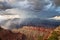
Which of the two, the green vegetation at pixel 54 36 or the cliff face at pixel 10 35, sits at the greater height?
the cliff face at pixel 10 35

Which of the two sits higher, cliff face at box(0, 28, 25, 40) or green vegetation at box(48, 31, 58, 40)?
cliff face at box(0, 28, 25, 40)

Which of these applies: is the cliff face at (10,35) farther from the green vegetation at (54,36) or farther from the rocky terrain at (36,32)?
the green vegetation at (54,36)

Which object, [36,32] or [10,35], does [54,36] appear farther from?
[10,35]

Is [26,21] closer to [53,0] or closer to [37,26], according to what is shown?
[37,26]

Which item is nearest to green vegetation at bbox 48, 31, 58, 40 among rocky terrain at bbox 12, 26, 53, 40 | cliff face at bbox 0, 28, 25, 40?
rocky terrain at bbox 12, 26, 53, 40

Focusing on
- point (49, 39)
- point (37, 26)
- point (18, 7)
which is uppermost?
point (18, 7)

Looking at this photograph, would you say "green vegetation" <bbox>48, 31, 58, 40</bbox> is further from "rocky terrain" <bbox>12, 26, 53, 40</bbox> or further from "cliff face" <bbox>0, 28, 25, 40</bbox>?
"cliff face" <bbox>0, 28, 25, 40</bbox>

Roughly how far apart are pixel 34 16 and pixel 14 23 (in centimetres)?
21

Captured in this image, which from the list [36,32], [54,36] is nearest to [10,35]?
[36,32]

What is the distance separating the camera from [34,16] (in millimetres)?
1744

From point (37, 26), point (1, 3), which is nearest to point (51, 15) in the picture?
point (37, 26)

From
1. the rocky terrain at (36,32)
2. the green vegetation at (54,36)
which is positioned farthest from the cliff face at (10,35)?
the green vegetation at (54,36)

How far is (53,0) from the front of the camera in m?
1.72

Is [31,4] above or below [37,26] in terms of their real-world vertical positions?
above
